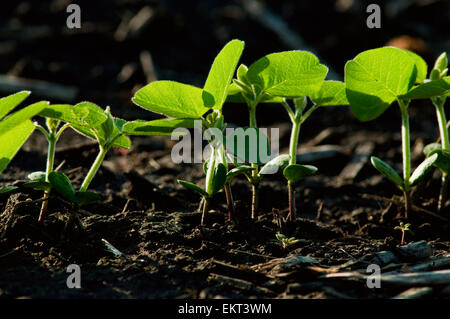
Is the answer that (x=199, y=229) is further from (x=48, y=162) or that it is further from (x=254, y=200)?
(x=48, y=162)

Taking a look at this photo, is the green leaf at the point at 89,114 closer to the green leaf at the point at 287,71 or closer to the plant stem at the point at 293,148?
the green leaf at the point at 287,71

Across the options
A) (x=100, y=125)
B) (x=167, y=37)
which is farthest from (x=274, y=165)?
(x=167, y=37)

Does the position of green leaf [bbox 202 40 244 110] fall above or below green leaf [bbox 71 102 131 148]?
above

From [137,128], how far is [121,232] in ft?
1.00

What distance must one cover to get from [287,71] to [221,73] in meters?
0.19

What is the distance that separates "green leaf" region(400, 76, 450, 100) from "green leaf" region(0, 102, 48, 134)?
3.20 ft

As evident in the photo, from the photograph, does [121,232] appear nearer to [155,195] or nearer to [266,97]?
[155,195]

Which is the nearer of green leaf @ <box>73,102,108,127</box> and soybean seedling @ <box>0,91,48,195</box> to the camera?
soybean seedling @ <box>0,91,48,195</box>

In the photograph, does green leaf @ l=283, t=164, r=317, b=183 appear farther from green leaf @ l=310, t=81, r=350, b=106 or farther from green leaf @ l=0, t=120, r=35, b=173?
green leaf @ l=0, t=120, r=35, b=173

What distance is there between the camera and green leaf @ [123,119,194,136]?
132 cm

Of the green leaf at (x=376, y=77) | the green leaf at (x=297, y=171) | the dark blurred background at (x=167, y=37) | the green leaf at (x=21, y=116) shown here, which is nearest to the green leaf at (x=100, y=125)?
the green leaf at (x=21, y=116)

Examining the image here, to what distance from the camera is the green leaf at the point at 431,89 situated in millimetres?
1369

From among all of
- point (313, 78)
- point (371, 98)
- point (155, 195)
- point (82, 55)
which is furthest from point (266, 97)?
point (82, 55)

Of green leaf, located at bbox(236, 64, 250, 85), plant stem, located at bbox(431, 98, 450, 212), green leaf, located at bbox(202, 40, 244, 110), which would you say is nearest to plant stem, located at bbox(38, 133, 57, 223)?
green leaf, located at bbox(202, 40, 244, 110)
